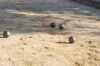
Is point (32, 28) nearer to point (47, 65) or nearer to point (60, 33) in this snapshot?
point (60, 33)

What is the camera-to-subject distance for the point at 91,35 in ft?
15.4

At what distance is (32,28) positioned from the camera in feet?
16.9

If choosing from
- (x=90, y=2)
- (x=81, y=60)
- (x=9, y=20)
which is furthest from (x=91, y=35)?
(x=90, y=2)

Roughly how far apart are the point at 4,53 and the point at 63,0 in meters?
8.24

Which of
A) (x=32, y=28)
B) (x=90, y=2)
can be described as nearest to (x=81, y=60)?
(x=32, y=28)

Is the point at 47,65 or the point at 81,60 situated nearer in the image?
the point at 47,65

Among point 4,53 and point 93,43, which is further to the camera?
point 93,43

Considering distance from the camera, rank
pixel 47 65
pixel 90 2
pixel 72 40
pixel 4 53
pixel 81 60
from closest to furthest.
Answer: pixel 47 65 → pixel 81 60 → pixel 4 53 → pixel 72 40 → pixel 90 2

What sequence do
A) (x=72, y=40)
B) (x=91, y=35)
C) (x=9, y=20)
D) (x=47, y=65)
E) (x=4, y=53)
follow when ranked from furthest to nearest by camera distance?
(x=9, y=20), (x=91, y=35), (x=72, y=40), (x=4, y=53), (x=47, y=65)

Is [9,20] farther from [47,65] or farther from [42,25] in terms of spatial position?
[47,65]

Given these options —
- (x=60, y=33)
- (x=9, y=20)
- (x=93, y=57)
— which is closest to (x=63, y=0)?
(x=9, y=20)

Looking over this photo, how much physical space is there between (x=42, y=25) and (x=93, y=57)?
8.01 feet

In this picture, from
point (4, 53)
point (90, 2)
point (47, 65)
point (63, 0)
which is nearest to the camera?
point (47, 65)

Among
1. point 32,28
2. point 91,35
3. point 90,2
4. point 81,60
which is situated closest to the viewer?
point 81,60
